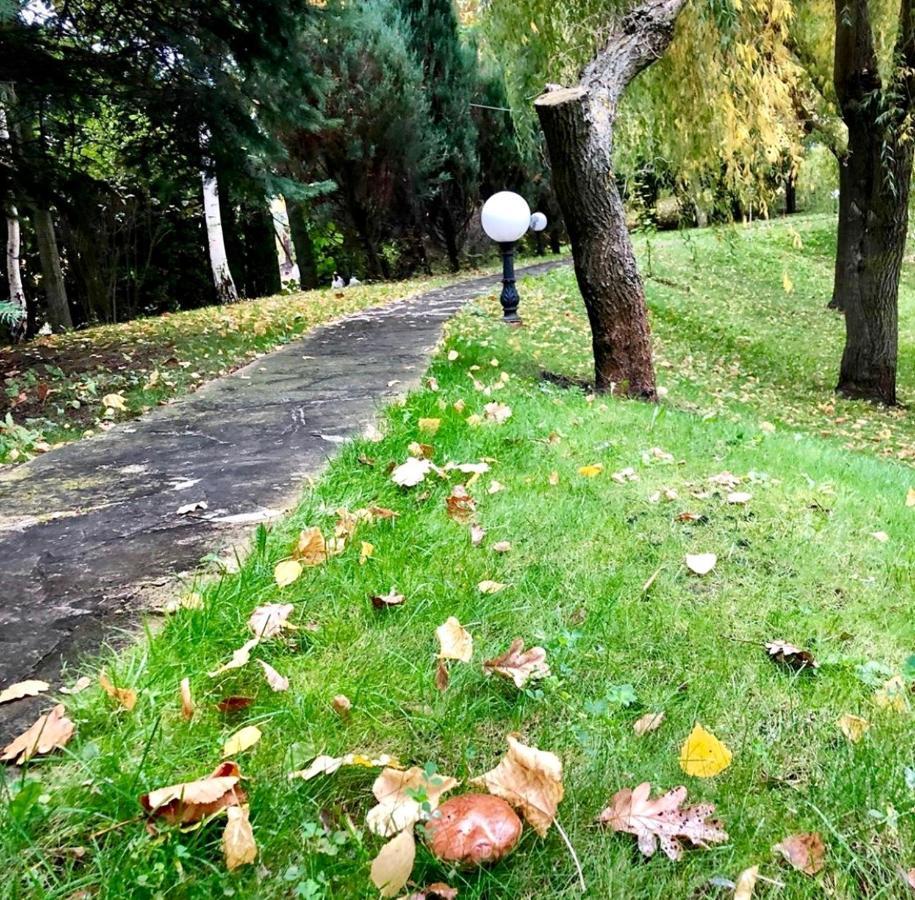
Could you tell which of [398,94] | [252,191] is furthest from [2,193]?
[398,94]

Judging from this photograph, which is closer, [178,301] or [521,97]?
[521,97]

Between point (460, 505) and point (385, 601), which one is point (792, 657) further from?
point (460, 505)

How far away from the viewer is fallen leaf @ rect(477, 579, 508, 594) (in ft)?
6.18

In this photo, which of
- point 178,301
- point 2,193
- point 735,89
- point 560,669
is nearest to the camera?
point 560,669

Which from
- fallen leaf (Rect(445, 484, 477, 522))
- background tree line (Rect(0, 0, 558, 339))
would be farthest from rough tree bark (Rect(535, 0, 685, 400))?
fallen leaf (Rect(445, 484, 477, 522))

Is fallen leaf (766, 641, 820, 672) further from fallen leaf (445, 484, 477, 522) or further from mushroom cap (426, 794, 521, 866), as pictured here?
fallen leaf (445, 484, 477, 522)

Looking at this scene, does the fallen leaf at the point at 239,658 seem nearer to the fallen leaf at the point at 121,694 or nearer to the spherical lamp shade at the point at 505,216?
the fallen leaf at the point at 121,694

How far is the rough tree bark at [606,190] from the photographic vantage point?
452 centimetres

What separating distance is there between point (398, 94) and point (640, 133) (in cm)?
825

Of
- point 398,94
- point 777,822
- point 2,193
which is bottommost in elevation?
point 777,822

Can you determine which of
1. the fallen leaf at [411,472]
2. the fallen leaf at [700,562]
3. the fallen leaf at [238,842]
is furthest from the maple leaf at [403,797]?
the fallen leaf at [411,472]

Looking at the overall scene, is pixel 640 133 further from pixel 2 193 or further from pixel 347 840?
pixel 347 840

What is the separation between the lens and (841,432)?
6.58 meters

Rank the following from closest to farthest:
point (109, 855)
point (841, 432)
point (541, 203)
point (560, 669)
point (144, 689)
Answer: point (109, 855)
point (144, 689)
point (560, 669)
point (841, 432)
point (541, 203)
